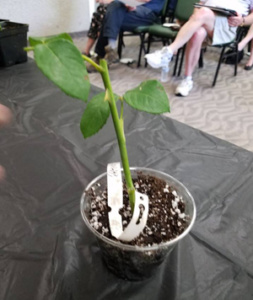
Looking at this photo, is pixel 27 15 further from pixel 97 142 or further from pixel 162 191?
pixel 162 191

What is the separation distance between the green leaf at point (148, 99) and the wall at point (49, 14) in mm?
2830

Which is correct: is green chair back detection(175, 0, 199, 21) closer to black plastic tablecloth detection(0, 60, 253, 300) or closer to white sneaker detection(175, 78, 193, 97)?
white sneaker detection(175, 78, 193, 97)

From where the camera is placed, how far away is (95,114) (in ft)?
1.52

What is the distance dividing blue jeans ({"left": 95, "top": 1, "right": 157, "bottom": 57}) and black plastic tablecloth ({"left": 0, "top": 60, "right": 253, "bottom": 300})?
145 centimetres

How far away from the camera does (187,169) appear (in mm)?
898

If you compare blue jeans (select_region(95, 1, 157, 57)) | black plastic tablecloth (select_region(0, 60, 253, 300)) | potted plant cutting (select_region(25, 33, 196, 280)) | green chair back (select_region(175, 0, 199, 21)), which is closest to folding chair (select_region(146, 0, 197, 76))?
green chair back (select_region(175, 0, 199, 21))

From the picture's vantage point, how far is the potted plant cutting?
1.04 feet

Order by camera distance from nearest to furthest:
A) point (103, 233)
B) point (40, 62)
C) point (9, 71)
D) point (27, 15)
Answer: point (40, 62), point (103, 233), point (9, 71), point (27, 15)

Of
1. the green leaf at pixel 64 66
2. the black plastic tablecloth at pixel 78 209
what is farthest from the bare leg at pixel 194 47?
the green leaf at pixel 64 66

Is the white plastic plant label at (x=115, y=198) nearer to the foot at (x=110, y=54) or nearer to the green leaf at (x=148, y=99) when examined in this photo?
the green leaf at (x=148, y=99)

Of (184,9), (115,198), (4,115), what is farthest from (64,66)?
(184,9)

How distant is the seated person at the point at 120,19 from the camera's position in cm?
235

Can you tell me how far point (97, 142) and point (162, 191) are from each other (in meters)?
0.46

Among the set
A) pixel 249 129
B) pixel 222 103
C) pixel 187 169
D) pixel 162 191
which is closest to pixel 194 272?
pixel 162 191
